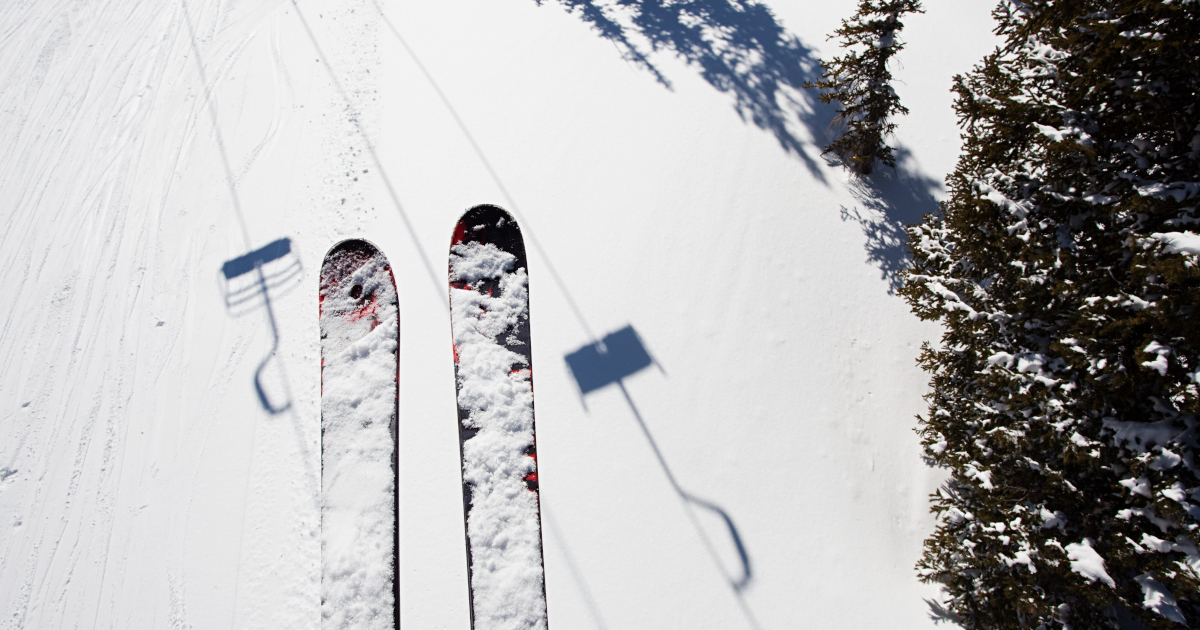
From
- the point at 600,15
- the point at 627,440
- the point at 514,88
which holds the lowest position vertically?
the point at 627,440

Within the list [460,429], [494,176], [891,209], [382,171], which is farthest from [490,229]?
[891,209]

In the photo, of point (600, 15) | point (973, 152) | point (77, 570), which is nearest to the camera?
point (973, 152)

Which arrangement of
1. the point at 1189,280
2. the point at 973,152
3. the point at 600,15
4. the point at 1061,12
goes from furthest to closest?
the point at 600,15 < the point at 973,152 < the point at 1061,12 < the point at 1189,280

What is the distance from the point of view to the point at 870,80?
650cm

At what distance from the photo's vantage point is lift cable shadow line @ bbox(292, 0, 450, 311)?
6145 mm

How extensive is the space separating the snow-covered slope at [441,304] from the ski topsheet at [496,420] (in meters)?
0.16

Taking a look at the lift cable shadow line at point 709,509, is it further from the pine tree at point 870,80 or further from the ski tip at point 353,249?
the pine tree at point 870,80

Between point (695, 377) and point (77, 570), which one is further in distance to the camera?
point (695, 377)

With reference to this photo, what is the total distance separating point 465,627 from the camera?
176 inches

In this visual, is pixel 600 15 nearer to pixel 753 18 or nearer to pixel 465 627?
pixel 753 18

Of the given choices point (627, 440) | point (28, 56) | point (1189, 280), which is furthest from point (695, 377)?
point (28, 56)

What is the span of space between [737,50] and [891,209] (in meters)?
3.90

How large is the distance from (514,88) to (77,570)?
7336 millimetres

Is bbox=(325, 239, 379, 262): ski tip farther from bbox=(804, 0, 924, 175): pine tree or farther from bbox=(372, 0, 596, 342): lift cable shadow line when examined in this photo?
bbox=(804, 0, 924, 175): pine tree
